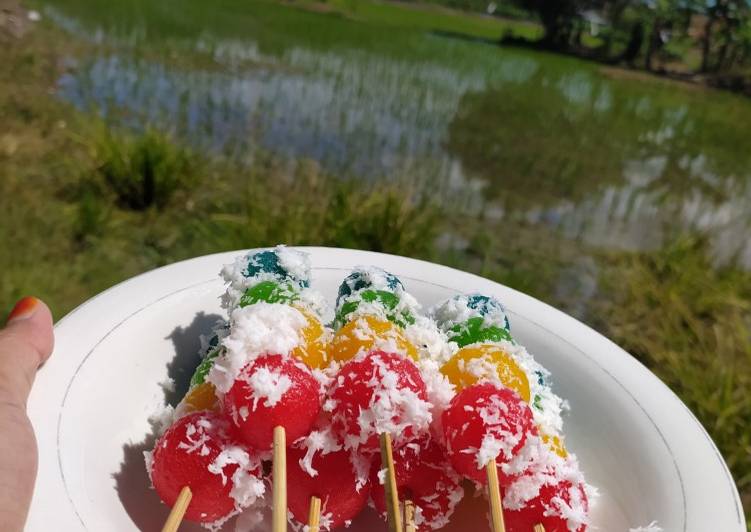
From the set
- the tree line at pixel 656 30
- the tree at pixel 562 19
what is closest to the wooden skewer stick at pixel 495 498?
the tree line at pixel 656 30

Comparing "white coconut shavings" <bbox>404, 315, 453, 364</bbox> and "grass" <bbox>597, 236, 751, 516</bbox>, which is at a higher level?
"white coconut shavings" <bbox>404, 315, 453, 364</bbox>

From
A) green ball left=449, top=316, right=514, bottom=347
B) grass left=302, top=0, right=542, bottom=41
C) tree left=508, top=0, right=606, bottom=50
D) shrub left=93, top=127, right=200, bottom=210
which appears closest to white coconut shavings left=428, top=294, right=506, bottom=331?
green ball left=449, top=316, right=514, bottom=347

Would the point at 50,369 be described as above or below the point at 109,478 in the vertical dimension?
above

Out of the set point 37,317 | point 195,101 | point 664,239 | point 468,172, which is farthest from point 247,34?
point 37,317

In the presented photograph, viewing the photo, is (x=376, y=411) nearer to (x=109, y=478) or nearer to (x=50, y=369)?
(x=109, y=478)

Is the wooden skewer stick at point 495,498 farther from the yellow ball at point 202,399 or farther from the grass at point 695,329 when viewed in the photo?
the grass at point 695,329

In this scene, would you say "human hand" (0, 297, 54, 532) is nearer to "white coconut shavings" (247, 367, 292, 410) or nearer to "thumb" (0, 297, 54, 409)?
"thumb" (0, 297, 54, 409)

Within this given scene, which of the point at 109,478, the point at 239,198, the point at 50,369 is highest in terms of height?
the point at 50,369
